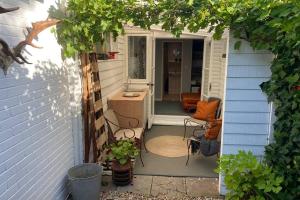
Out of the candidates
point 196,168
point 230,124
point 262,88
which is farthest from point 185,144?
point 262,88

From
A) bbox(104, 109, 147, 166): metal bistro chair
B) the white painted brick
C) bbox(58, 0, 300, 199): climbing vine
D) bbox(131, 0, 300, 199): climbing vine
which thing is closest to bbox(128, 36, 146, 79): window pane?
bbox(104, 109, 147, 166): metal bistro chair

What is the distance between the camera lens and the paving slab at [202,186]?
3352 mm

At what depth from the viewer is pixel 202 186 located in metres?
3.53

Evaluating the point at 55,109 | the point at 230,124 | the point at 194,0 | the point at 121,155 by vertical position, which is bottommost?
the point at 121,155

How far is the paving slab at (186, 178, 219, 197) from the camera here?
335 centimetres

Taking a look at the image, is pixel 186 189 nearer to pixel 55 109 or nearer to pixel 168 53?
pixel 55 109

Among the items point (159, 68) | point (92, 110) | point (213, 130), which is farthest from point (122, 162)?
point (159, 68)

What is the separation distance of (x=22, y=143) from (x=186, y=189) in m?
2.17

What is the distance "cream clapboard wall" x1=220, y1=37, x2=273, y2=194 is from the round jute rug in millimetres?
1577

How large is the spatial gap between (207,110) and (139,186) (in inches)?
91.3

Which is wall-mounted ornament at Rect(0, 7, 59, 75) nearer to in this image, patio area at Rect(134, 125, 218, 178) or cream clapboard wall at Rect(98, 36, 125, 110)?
cream clapboard wall at Rect(98, 36, 125, 110)

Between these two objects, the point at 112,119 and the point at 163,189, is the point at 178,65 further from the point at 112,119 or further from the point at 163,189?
the point at 163,189

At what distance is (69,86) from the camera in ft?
10.3

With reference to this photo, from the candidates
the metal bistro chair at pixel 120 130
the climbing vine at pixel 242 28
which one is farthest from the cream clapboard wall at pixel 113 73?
the climbing vine at pixel 242 28
